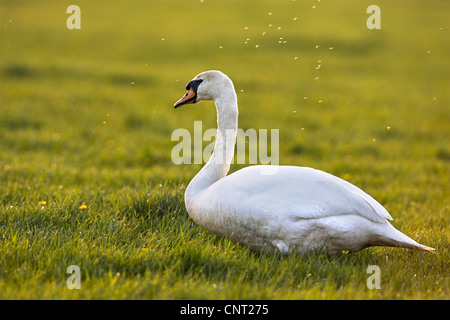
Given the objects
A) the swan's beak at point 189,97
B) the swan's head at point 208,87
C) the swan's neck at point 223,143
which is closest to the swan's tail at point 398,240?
the swan's neck at point 223,143

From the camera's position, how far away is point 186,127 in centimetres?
1059

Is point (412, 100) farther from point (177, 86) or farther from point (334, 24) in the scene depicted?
point (334, 24)

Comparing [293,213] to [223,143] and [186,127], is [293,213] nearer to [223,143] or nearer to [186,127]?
[223,143]

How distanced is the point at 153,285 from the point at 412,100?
12157mm

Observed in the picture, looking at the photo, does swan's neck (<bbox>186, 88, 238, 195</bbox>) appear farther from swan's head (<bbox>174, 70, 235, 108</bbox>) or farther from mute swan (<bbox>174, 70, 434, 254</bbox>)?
mute swan (<bbox>174, 70, 434, 254</bbox>)

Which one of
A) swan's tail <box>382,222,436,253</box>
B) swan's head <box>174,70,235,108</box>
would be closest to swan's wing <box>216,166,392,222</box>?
swan's tail <box>382,222,436,253</box>

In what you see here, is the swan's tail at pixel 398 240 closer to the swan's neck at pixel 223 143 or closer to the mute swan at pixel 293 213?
the mute swan at pixel 293 213

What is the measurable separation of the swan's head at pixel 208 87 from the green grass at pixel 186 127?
38.7 inches

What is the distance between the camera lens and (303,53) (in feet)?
64.8

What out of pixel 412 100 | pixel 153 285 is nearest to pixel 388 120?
pixel 412 100

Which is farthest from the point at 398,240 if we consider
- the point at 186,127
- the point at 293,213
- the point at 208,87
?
the point at 186,127

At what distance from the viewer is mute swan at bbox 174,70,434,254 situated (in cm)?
432

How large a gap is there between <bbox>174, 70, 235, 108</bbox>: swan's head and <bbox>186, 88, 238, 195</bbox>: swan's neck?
0.14ft

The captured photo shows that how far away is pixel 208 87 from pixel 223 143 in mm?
492
